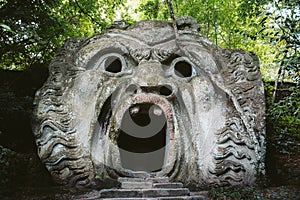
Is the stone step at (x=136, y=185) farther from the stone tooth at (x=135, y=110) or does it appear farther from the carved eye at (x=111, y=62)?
the carved eye at (x=111, y=62)

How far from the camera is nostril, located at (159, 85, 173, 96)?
5320 mm

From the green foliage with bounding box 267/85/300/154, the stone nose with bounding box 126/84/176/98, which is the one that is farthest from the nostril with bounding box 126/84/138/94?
the green foliage with bounding box 267/85/300/154

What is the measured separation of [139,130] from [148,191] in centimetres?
151

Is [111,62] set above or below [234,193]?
above

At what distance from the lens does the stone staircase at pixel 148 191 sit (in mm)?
4227

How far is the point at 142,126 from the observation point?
222 inches

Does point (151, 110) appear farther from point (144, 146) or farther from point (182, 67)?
point (182, 67)

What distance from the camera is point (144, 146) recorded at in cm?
589

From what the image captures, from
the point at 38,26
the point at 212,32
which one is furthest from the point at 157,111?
the point at 212,32

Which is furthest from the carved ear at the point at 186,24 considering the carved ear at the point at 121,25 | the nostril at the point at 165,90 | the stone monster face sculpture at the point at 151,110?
the nostril at the point at 165,90

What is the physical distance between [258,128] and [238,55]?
1394 mm

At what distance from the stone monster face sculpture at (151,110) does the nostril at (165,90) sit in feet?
0.05

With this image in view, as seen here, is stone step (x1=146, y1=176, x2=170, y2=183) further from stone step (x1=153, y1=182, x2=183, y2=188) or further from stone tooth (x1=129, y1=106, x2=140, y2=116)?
stone tooth (x1=129, y1=106, x2=140, y2=116)

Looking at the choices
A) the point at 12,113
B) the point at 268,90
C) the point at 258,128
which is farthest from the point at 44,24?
the point at 268,90
